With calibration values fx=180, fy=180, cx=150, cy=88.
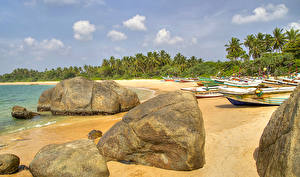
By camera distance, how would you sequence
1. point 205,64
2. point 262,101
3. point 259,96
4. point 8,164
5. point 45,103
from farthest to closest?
point 205,64
point 45,103
point 259,96
point 262,101
point 8,164

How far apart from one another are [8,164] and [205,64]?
6847 cm

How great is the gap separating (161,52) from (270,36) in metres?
43.7

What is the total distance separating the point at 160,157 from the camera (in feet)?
15.9

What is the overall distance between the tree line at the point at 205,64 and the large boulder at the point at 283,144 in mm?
27771

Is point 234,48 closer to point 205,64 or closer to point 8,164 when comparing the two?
point 205,64

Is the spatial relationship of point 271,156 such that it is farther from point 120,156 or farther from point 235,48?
point 235,48

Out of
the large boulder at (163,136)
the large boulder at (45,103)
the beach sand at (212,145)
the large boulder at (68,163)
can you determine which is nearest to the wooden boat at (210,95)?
the beach sand at (212,145)

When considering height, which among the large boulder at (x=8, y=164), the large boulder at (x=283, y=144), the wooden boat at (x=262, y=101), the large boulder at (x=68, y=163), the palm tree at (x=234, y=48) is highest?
the palm tree at (x=234, y=48)

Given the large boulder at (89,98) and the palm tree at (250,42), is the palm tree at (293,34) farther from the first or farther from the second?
the large boulder at (89,98)

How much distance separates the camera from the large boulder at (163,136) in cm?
457

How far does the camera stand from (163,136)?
4.68 m

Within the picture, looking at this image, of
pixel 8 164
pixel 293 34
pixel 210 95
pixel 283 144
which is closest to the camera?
pixel 283 144

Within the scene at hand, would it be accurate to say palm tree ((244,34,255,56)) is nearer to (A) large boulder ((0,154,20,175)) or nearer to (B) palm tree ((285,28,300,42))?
(B) palm tree ((285,28,300,42))

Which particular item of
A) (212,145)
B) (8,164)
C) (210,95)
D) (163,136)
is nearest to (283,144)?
(163,136)
